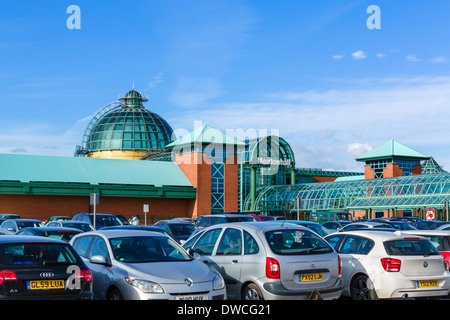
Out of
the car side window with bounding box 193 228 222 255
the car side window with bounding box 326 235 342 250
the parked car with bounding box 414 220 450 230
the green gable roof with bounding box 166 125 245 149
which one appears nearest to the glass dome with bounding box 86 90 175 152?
the green gable roof with bounding box 166 125 245 149

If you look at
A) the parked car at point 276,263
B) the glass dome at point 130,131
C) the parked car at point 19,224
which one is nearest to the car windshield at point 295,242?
the parked car at point 276,263

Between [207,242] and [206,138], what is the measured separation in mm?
43164

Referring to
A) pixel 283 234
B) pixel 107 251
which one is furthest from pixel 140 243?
pixel 283 234

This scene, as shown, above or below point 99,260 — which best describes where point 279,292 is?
below

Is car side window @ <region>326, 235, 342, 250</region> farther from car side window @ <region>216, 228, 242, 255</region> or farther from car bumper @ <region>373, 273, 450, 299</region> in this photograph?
car side window @ <region>216, 228, 242, 255</region>

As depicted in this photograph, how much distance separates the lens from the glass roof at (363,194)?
50.4 meters

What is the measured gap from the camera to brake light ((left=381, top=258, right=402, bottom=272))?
10992mm

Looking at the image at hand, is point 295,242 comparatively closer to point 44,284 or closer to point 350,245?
point 350,245

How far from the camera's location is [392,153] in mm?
68188

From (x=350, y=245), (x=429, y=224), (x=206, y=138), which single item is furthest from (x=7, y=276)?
(x=206, y=138)

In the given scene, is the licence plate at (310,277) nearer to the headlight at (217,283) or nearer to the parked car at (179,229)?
the headlight at (217,283)

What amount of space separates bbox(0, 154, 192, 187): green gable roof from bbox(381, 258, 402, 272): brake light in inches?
1649

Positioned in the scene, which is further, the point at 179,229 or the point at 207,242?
the point at 179,229
